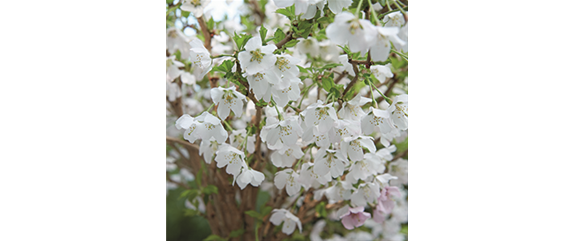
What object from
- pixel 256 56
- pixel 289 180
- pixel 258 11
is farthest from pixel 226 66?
pixel 258 11

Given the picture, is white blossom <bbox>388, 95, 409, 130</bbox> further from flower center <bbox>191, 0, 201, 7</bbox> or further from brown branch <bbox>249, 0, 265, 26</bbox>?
brown branch <bbox>249, 0, 265, 26</bbox>

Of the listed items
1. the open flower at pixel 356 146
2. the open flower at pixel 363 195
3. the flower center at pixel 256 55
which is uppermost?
the flower center at pixel 256 55

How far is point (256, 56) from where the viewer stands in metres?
0.43

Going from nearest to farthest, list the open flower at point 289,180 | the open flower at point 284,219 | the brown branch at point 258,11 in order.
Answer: the open flower at point 289,180, the open flower at point 284,219, the brown branch at point 258,11

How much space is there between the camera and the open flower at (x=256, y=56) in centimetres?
43

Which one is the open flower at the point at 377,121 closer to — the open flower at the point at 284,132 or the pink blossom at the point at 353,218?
the open flower at the point at 284,132

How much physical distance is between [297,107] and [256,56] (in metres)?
0.20


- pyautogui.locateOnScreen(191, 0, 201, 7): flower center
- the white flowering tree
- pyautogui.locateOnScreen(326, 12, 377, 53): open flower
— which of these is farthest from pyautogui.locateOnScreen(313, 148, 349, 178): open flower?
pyautogui.locateOnScreen(191, 0, 201, 7): flower center

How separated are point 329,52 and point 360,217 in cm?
35

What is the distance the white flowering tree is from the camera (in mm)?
446

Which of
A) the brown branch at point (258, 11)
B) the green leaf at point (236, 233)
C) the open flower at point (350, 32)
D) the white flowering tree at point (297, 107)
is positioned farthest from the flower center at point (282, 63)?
the brown branch at point (258, 11)
